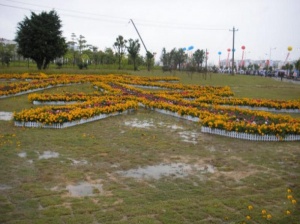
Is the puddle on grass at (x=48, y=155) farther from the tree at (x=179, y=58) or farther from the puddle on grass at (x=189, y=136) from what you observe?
the tree at (x=179, y=58)

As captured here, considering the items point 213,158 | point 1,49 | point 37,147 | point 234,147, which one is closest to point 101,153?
point 37,147

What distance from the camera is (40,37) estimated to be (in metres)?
36.8

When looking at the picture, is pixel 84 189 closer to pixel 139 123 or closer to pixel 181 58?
pixel 139 123

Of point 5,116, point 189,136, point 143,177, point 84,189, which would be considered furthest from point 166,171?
point 5,116

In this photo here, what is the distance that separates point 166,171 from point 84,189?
5.71 feet

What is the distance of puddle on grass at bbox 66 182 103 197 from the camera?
512 cm

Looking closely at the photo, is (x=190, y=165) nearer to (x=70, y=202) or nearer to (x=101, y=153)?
(x=101, y=153)

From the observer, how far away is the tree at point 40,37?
121 ft

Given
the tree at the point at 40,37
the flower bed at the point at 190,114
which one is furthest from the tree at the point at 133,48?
the flower bed at the point at 190,114

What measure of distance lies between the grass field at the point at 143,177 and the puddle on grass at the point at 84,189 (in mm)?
16

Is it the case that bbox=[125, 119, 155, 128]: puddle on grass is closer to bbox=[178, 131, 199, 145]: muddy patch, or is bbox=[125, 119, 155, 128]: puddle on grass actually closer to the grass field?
the grass field

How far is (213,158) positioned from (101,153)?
2.58m

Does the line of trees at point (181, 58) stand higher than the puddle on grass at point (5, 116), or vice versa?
the line of trees at point (181, 58)

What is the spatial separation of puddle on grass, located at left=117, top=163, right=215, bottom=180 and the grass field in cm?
2
